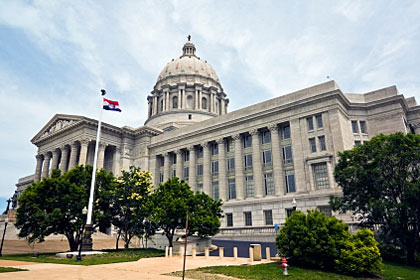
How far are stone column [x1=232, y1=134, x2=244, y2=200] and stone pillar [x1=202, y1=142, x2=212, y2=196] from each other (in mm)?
5667

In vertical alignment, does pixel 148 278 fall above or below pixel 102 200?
below

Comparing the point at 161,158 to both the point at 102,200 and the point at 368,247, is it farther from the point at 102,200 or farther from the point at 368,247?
the point at 368,247

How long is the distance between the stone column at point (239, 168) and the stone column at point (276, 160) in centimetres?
531

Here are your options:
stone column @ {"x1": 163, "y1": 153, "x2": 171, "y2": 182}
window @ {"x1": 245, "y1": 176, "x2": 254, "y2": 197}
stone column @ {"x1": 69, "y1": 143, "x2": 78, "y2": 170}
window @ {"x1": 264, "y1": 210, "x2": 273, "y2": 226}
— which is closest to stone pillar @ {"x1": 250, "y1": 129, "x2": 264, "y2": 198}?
window @ {"x1": 245, "y1": 176, "x2": 254, "y2": 197}

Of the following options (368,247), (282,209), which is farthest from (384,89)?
(368,247)

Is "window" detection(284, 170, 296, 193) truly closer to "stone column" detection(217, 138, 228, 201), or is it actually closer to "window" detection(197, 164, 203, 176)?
"stone column" detection(217, 138, 228, 201)

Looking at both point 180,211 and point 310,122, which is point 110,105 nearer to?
point 180,211

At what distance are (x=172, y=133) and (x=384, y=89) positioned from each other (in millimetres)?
36078

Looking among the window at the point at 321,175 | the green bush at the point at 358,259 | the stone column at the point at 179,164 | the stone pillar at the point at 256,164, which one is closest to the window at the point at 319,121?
the window at the point at 321,175

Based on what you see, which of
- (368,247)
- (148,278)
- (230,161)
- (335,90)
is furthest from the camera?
(230,161)

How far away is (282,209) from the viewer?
39.6 meters

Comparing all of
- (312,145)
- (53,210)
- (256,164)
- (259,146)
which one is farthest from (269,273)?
(259,146)

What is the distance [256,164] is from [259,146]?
2.82 metres

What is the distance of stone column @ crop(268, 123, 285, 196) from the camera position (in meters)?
41.3
